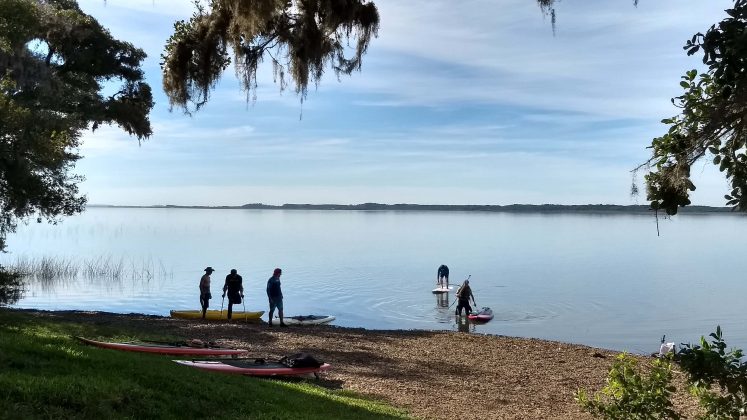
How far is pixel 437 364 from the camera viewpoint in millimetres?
14250

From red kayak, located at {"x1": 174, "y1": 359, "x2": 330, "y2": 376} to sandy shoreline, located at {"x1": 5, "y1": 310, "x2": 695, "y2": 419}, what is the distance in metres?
0.59

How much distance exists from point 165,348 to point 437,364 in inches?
235

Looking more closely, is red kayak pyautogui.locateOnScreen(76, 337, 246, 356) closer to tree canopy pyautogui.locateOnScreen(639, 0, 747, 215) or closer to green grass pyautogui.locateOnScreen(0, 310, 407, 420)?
green grass pyautogui.locateOnScreen(0, 310, 407, 420)

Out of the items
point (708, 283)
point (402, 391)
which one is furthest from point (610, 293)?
point (402, 391)

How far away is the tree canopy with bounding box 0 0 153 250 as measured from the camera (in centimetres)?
1530

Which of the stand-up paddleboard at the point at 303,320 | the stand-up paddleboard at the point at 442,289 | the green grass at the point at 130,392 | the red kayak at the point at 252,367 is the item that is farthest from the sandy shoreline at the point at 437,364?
the stand-up paddleboard at the point at 442,289

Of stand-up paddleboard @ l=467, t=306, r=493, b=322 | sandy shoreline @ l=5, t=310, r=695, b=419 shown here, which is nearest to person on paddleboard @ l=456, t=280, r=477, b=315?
stand-up paddleboard @ l=467, t=306, r=493, b=322

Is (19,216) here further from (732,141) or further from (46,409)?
(732,141)

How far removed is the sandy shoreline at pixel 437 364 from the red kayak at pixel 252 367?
0.59 m

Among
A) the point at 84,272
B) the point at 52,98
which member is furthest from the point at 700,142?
the point at 84,272

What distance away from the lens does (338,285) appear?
40250mm

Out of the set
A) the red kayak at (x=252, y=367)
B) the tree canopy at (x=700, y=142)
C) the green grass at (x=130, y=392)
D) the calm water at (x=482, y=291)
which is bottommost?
the calm water at (x=482, y=291)

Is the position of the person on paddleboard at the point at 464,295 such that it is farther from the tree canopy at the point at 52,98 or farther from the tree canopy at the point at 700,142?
the tree canopy at the point at 700,142

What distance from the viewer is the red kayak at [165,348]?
11227 millimetres
